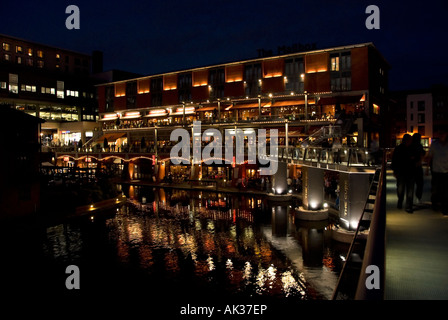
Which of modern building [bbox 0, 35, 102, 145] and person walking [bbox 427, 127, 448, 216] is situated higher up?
modern building [bbox 0, 35, 102, 145]

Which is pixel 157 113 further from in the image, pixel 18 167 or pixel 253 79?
pixel 18 167

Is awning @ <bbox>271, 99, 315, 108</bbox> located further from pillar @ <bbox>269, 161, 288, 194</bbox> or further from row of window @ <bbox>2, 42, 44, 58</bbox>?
row of window @ <bbox>2, 42, 44, 58</bbox>

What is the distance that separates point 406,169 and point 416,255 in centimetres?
427

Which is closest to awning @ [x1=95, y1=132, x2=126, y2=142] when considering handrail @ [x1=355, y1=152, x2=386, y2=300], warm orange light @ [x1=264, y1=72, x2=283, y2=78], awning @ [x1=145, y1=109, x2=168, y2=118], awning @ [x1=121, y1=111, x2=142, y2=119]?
awning @ [x1=121, y1=111, x2=142, y2=119]

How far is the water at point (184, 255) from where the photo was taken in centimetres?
1736

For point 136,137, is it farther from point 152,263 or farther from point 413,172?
point 413,172

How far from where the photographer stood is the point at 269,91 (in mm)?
57250

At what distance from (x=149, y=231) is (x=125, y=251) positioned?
Answer: 5294 mm

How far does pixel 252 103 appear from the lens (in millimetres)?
59500

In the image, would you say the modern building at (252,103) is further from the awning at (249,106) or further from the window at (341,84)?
the awning at (249,106)

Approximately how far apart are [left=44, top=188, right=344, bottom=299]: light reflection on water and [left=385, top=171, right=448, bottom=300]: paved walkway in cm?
869

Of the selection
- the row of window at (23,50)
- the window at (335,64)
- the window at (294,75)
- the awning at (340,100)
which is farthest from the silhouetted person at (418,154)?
the row of window at (23,50)

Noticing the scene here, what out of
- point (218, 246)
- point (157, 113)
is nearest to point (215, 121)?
point (157, 113)

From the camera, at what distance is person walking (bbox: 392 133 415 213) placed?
9.56 meters
